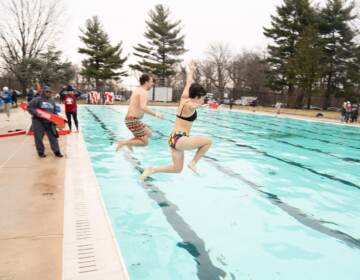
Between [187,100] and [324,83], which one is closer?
[187,100]

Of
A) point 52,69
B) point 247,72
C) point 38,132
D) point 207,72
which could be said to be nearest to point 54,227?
point 38,132

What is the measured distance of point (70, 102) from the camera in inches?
467

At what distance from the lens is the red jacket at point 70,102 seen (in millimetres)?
11734

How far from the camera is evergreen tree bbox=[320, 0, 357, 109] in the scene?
39.0m

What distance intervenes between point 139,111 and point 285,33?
40423mm

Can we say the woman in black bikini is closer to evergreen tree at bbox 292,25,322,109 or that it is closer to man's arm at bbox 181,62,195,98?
man's arm at bbox 181,62,195,98

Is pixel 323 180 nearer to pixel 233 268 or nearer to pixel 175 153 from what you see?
pixel 175 153

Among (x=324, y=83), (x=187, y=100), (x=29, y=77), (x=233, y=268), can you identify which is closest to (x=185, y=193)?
(x=187, y=100)

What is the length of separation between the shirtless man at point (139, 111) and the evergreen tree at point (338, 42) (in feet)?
124

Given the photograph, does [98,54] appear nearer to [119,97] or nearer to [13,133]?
[119,97]

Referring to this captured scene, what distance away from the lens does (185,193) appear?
649 centimetres

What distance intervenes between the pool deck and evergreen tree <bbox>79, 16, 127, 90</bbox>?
39811 mm

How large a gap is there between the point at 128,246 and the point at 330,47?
137 feet

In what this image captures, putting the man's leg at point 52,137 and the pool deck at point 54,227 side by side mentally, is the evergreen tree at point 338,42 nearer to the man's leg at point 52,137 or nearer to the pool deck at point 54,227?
the man's leg at point 52,137
